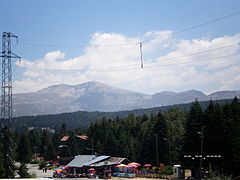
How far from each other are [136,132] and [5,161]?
38.5m

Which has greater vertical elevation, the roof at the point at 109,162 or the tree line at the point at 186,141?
the tree line at the point at 186,141

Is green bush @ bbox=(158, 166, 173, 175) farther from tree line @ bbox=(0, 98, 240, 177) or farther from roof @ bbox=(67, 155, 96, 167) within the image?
roof @ bbox=(67, 155, 96, 167)

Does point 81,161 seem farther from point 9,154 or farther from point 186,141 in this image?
point 186,141

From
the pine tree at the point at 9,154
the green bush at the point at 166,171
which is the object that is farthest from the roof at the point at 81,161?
the pine tree at the point at 9,154

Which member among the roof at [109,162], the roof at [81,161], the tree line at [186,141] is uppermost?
the tree line at [186,141]

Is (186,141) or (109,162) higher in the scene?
(186,141)

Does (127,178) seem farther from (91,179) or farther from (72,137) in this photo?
(72,137)

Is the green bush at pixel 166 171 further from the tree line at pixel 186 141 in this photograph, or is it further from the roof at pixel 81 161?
the roof at pixel 81 161

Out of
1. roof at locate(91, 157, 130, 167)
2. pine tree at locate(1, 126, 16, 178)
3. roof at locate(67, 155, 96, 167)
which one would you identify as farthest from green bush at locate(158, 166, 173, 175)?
pine tree at locate(1, 126, 16, 178)

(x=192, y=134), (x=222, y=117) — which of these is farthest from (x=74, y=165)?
(x=222, y=117)

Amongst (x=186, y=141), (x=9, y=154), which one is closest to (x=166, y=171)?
(x=186, y=141)

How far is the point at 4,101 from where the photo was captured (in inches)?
1443

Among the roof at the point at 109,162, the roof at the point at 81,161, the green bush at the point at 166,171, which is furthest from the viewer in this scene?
the roof at the point at 81,161

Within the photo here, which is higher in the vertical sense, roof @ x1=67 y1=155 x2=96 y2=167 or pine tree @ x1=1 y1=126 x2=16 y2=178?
pine tree @ x1=1 y1=126 x2=16 y2=178
